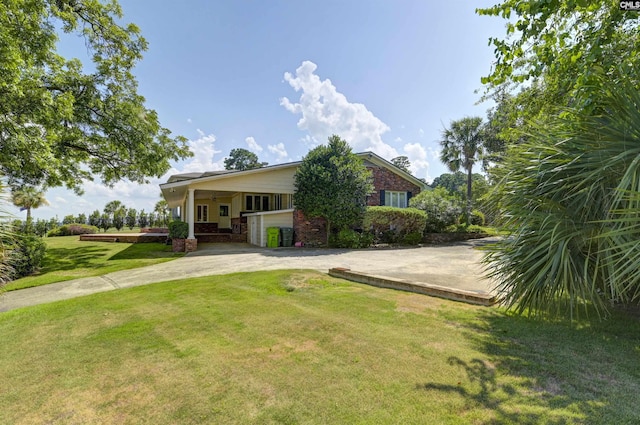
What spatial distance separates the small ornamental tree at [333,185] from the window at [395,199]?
4017 mm

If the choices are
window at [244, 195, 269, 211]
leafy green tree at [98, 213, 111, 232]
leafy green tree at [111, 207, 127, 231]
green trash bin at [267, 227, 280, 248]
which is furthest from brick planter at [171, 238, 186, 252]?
leafy green tree at [98, 213, 111, 232]

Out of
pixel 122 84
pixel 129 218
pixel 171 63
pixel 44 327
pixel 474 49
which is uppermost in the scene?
pixel 171 63

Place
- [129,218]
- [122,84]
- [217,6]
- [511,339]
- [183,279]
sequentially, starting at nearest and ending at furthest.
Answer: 1. [511,339]
2. [183,279]
3. [217,6]
4. [122,84]
5. [129,218]

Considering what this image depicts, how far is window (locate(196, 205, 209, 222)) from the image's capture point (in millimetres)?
23453

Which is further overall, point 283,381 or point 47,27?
point 47,27

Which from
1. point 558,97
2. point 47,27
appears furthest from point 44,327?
point 47,27

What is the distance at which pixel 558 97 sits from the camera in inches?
240

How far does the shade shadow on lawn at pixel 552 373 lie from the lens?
92.6 inches

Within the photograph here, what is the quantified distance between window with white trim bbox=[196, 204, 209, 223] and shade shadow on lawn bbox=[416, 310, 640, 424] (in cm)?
2221

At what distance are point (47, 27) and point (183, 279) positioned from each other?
1052 cm

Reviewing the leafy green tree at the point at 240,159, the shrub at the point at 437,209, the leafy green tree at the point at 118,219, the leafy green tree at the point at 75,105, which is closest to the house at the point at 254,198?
the shrub at the point at 437,209

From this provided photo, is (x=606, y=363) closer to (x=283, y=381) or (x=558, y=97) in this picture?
(x=283, y=381)

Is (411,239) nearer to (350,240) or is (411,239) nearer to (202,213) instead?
(350,240)

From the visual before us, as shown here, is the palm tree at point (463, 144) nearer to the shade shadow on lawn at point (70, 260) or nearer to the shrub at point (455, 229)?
the shrub at point (455, 229)
